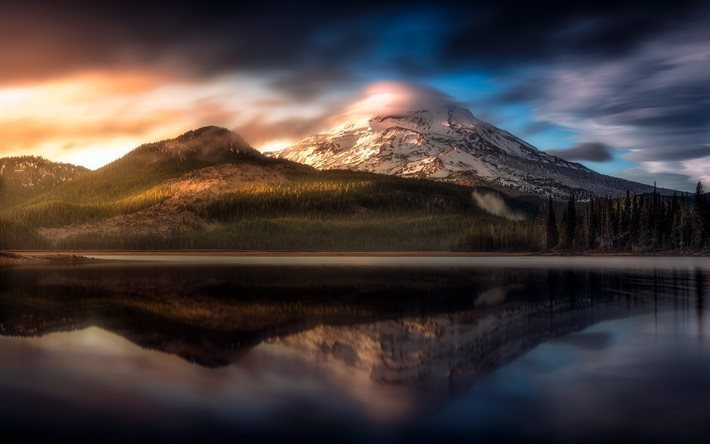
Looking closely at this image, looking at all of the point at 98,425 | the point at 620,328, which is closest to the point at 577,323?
the point at 620,328

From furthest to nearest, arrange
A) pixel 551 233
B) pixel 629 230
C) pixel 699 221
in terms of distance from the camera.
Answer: pixel 551 233, pixel 629 230, pixel 699 221

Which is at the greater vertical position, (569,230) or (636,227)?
(636,227)

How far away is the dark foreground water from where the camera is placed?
18.1m

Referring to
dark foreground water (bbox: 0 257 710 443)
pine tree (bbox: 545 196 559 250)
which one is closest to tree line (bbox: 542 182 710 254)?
pine tree (bbox: 545 196 559 250)

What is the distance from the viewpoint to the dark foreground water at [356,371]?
18.1m

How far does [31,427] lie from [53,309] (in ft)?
98.6

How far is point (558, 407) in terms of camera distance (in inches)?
785

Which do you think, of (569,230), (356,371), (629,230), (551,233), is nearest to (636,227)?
(629,230)

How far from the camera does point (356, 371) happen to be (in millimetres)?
25047

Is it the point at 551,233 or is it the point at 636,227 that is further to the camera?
the point at 551,233

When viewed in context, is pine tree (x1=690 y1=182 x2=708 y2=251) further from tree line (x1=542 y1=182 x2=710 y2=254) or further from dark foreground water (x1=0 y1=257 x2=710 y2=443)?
dark foreground water (x1=0 y1=257 x2=710 y2=443)

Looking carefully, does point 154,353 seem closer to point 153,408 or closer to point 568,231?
point 153,408

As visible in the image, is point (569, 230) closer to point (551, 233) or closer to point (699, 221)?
point (551, 233)

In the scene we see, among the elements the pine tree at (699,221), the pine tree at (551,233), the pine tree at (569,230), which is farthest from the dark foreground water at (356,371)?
the pine tree at (551,233)
